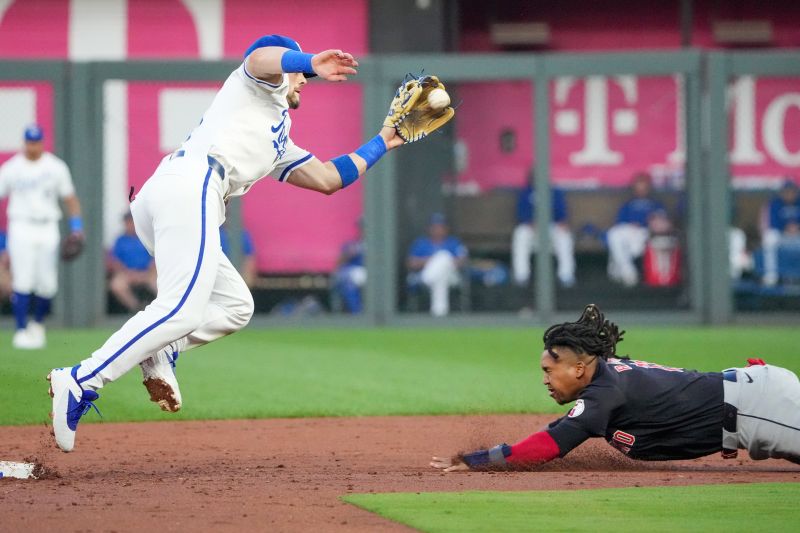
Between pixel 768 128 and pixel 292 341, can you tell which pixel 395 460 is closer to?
pixel 292 341

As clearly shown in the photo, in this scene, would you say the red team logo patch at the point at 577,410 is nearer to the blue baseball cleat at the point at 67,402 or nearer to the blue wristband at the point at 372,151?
the blue wristband at the point at 372,151

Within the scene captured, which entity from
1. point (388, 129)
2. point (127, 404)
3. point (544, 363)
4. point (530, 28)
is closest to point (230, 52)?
point (530, 28)

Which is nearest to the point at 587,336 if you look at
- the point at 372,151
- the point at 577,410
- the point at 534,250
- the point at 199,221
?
the point at 577,410

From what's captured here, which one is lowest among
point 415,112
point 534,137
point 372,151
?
point 372,151

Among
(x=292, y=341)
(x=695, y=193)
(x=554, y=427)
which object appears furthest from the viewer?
(x=695, y=193)

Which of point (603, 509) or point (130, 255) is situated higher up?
point (130, 255)

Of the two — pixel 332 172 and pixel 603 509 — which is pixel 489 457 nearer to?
pixel 603 509

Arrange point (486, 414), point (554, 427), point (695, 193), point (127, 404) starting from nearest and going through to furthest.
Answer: point (554, 427) < point (486, 414) < point (127, 404) < point (695, 193)

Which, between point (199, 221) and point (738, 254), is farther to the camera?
point (738, 254)
